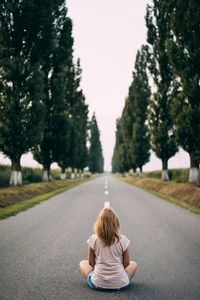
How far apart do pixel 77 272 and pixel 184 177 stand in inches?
904

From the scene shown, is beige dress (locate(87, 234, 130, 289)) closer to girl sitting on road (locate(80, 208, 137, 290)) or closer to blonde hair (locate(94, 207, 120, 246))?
girl sitting on road (locate(80, 208, 137, 290))

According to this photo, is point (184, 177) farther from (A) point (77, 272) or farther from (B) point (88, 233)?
(A) point (77, 272)

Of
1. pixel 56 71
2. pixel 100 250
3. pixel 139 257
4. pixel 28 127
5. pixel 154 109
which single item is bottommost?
pixel 139 257

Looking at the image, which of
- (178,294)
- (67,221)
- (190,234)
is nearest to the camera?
(178,294)

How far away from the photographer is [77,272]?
17.2ft

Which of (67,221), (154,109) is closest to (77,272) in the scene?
(67,221)

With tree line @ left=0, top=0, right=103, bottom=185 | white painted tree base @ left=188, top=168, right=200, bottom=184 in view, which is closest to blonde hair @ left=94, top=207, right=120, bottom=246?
white painted tree base @ left=188, top=168, right=200, bottom=184

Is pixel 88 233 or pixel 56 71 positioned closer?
pixel 88 233

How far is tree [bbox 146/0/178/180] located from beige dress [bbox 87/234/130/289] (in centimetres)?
2409

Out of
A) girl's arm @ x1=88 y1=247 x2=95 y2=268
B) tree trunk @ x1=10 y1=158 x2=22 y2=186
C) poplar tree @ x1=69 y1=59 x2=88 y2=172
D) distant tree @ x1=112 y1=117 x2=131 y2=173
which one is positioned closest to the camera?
girl's arm @ x1=88 y1=247 x2=95 y2=268

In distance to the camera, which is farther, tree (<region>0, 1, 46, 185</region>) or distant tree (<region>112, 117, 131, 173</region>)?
distant tree (<region>112, 117, 131, 173</region>)

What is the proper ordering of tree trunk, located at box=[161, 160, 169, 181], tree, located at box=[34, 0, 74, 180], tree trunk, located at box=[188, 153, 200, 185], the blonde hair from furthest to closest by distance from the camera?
tree, located at box=[34, 0, 74, 180] < tree trunk, located at box=[161, 160, 169, 181] < tree trunk, located at box=[188, 153, 200, 185] < the blonde hair

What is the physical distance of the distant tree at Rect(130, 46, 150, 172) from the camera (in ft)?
142

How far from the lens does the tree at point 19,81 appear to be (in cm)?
2128
